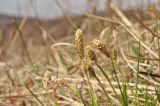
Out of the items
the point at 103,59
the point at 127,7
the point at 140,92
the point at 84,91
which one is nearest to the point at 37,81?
the point at 84,91

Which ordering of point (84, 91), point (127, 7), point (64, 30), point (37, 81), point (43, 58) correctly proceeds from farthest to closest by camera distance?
point (64, 30) → point (43, 58) → point (127, 7) → point (37, 81) → point (84, 91)

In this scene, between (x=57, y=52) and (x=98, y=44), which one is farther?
(x=57, y=52)

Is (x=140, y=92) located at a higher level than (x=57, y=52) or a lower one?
lower

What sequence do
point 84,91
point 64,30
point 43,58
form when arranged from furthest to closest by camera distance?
1. point 64,30
2. point 43,58
3. point 84,91

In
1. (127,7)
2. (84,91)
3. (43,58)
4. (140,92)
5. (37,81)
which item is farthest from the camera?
(43,58)

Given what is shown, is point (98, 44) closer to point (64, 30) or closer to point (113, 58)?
point (113, 58)

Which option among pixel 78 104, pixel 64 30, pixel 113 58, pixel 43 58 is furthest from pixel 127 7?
pixel 64 30

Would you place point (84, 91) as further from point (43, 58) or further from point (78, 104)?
point (43, 58)

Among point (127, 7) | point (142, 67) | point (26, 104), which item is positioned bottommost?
point (26, 104)

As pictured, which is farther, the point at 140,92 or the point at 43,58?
the point at 43,58
